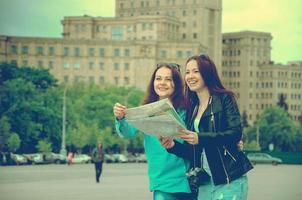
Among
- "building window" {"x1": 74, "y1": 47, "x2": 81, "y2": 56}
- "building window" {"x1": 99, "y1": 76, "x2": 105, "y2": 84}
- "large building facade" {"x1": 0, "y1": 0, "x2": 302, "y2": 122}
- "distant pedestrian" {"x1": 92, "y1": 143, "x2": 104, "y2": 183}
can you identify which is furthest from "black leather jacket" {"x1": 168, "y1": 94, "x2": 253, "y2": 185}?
"building window" {"x1": 99, "y1": 76, "x2": 105, "y2": 84}

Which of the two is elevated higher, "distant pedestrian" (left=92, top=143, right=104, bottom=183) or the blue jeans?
the blue jeans

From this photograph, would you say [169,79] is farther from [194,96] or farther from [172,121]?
[172,121]

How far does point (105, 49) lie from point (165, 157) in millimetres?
148935

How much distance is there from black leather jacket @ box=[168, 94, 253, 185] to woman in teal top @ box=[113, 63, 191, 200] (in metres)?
0.48

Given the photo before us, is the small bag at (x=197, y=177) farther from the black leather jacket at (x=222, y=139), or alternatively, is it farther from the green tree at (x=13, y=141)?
the green tree at (x=13, y=141)

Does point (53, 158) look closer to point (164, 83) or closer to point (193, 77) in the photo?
point (164, 83)

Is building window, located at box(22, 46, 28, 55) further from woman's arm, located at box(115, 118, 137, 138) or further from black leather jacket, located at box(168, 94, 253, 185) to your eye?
black leather jacket, located at box(168, 94, 253, 185)

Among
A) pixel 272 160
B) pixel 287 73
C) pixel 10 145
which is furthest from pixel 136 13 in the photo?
pixel 10 145

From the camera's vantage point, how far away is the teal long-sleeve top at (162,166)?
6797mm

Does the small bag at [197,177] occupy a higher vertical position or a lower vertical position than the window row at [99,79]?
lower


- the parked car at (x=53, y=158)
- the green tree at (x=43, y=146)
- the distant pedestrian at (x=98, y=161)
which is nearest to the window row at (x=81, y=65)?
the green tree at (x=43, y=146)

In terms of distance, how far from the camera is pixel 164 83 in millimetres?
6945

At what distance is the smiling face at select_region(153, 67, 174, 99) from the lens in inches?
273

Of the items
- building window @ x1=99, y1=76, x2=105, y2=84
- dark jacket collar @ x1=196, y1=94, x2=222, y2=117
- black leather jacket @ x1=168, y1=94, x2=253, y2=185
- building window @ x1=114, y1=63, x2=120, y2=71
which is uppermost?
building window @ x1=114, y1=63, x2=120, y2=71
